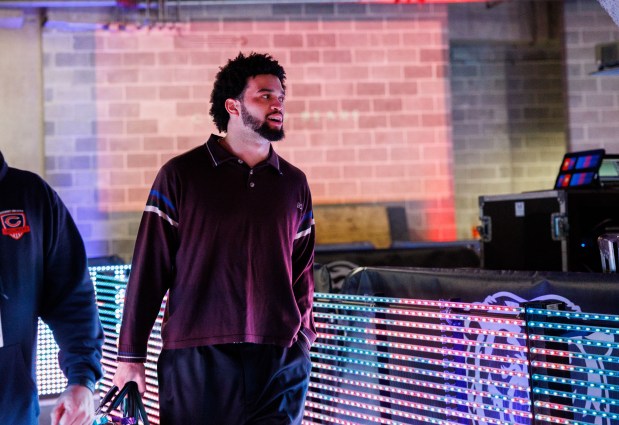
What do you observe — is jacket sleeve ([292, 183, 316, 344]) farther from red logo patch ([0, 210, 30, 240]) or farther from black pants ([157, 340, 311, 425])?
red logo patch ([0, 210, 30, 240])

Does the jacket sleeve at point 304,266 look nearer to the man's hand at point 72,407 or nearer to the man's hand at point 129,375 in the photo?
the man's hand at point 129,375

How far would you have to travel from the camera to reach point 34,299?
7.44 feet

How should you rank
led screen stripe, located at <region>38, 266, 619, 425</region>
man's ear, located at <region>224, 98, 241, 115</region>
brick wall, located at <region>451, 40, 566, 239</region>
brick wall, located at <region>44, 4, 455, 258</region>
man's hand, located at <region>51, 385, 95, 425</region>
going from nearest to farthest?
man's hand, located at <region>51, 385, 95, 425</region> < led screen stripe, located at <region>38, 266, 619, 425</region> < man's ear, located at <region>224, 98, 241, 115</region> < brick wall, located at <region>44, 4, 455, 258</region> < brick wall, located at <region>451, 40, 566, 239</region>

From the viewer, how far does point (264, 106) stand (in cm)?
328

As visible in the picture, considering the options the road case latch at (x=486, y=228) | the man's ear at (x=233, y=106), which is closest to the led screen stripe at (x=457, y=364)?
the man's ear at (x=233, y=106)

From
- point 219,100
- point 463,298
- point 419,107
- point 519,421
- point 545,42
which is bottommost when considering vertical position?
point 519,421

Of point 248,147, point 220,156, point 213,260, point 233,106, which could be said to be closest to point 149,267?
point 213,260

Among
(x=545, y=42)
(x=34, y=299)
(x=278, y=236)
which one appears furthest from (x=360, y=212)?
(x=34, y=299)

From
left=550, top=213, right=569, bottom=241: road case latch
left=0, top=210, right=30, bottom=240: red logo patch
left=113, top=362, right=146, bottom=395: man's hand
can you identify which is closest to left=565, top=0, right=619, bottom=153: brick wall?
left=550, top=213, right=569, bottom=241: road case latch

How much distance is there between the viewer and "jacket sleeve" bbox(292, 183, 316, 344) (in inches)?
130

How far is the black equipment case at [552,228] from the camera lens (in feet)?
22.7

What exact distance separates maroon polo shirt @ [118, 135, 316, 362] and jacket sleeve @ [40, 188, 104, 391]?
2.35 feet

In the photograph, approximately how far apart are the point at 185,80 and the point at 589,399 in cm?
798

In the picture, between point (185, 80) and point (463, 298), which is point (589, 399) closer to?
point (463, 298)
